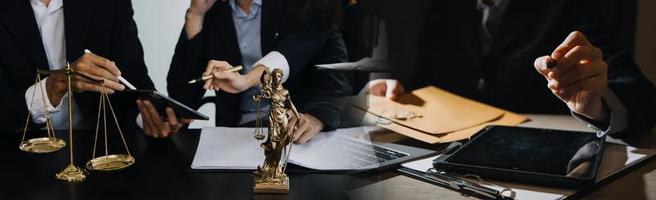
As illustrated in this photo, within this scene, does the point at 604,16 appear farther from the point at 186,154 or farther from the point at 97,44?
the point at 97,44

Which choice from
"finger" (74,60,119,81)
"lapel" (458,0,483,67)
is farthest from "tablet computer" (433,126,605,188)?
"finger" (74,60,119,81)

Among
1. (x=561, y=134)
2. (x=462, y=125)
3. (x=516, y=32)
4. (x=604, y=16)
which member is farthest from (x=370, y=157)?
(x=604, y=16)

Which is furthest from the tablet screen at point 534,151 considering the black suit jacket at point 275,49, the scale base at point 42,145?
the scale base at point 42,145

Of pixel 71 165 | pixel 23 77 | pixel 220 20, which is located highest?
pixel 220 20

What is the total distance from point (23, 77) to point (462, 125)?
0.95 metres

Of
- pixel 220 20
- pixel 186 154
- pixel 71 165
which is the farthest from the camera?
pixel 220 20

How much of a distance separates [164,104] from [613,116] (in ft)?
3.12

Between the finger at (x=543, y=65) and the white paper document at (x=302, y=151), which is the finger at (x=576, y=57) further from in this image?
the white paper document at (x=302, y=151)

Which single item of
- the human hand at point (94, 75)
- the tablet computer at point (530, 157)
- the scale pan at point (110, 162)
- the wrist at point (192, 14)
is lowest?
the scale pan at point (110, 162)

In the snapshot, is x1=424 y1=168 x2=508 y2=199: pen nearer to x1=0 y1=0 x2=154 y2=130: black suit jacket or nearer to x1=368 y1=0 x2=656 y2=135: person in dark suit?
x1=368 y1=0 x2=656 y2=135: person in dark suit

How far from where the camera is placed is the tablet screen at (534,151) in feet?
4.26

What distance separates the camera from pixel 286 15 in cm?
152

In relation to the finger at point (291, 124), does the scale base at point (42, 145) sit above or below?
below

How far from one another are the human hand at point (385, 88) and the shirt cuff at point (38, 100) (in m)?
0.65
